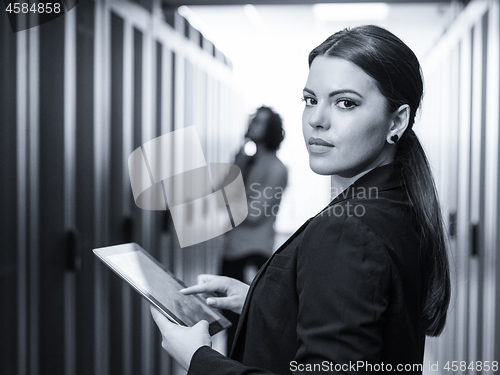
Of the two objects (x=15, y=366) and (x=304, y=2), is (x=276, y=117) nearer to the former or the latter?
(x=304, y=2)

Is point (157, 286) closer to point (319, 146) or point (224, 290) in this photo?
point (224, 290)

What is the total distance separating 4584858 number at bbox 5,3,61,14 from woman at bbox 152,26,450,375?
0.95 meters

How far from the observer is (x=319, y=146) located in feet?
2.27

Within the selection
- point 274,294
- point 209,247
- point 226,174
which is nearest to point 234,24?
point 226,174

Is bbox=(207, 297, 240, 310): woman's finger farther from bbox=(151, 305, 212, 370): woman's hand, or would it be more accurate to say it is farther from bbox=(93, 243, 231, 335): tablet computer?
bbox=(151, 305, 212, 370): woman's hand

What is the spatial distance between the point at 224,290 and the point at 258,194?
4.42ft

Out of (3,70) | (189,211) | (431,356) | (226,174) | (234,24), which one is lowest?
(431,356)

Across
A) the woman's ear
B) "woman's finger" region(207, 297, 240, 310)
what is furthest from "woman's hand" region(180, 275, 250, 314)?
the woman's ear

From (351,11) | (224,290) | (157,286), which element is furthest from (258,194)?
(157,286)

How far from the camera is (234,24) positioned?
7.60ft

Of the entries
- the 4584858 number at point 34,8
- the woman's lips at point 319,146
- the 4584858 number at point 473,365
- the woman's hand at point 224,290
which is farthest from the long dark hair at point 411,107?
the 4584858 number at point 473,365

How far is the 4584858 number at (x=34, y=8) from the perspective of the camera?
1281 millimetres

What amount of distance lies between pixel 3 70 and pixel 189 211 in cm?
161

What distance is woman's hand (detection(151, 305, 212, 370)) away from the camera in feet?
2.22
